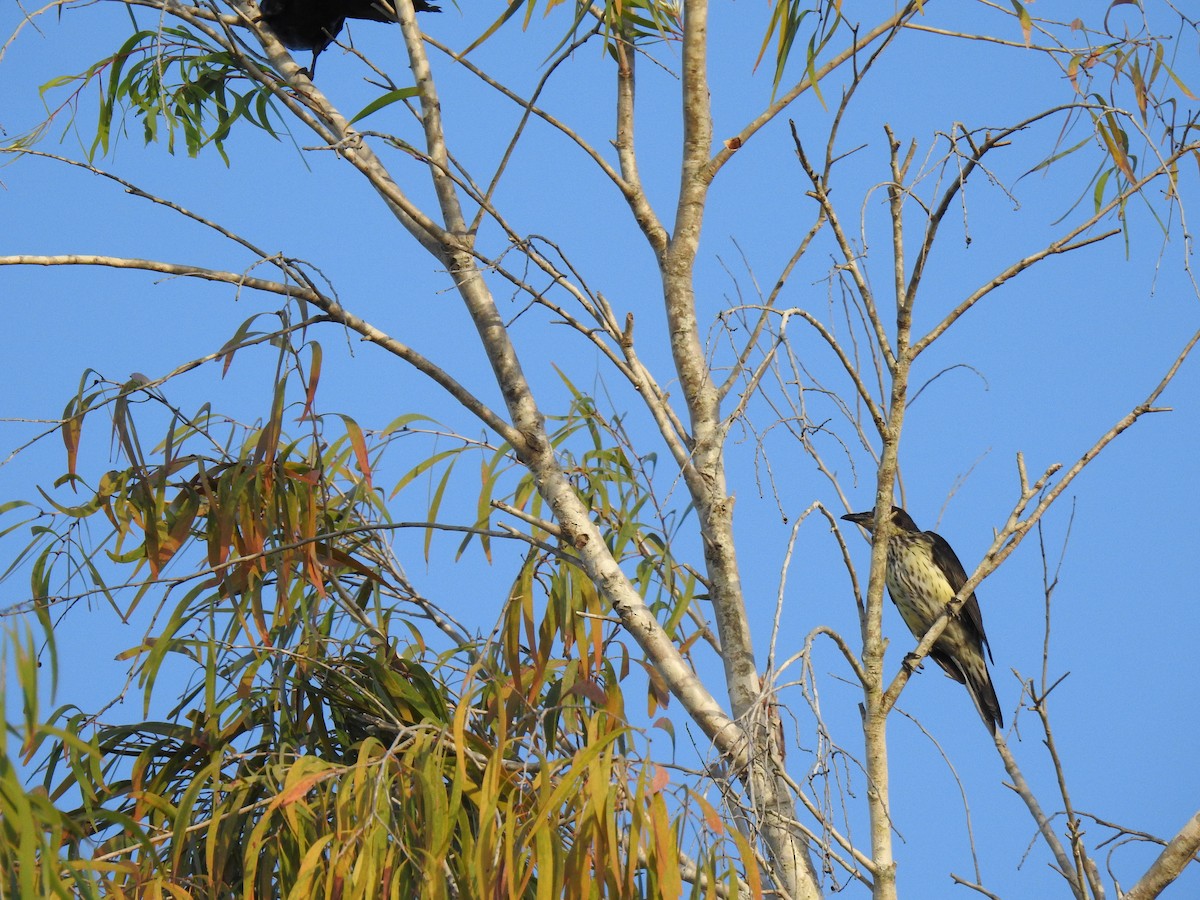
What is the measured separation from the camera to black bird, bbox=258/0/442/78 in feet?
8.96

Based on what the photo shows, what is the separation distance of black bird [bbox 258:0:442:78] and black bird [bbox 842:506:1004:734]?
1.99 m

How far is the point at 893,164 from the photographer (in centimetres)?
197

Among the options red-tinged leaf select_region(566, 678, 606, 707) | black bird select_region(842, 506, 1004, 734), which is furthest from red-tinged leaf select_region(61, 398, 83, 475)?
black bird select_region(842, 506, 1004, 734)

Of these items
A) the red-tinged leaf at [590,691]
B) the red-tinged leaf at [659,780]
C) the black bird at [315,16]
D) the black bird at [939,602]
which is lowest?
the red-tinged leaf at [659,780]

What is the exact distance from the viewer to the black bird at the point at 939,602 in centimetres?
392

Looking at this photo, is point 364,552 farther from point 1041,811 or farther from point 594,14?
point 1041,811

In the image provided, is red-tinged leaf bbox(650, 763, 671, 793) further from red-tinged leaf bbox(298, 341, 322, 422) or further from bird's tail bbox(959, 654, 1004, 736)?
bird's tail bbox(959, 654, 1004, 736)

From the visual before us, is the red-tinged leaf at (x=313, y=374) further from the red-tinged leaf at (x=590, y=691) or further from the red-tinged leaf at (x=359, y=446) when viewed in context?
the red-tinged leaf at (x=590, y=691)

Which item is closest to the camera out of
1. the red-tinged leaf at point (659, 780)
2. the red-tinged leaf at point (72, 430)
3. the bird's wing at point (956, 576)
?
the red-tinged leaf at point (659, 780)

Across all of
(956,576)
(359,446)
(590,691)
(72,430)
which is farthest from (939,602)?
(72,430)

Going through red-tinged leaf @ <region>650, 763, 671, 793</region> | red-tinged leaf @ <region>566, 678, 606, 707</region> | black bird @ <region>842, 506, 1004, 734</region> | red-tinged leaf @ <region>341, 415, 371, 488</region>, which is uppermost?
black bird @ <region>842, 506, 1004, 734</region>

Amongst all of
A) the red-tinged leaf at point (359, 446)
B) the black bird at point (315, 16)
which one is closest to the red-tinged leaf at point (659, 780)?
the red-tinged leaf at point (359, 446)

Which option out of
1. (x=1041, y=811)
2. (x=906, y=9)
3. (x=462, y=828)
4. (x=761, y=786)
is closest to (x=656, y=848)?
(x=761, y=786)

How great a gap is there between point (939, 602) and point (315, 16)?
247 cm
